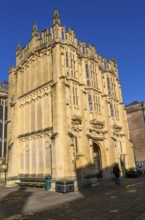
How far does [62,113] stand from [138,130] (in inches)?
910

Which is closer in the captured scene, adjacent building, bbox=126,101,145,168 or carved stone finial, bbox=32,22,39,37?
carved stone finial, bbox=32,22,39,37

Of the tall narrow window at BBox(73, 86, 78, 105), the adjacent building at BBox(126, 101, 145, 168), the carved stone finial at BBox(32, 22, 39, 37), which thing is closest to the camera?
the tall narrow window at BBox(73, 86, 78, 105)

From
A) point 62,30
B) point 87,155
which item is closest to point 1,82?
point 62,30

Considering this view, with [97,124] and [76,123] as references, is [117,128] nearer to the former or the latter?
[97,124]

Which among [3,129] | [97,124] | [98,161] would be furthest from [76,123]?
[3,129]

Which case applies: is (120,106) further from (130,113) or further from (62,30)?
(62,30)

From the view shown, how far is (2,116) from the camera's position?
31312mm

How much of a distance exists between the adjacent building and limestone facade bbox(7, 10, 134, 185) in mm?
9106

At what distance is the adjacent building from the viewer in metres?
36.2

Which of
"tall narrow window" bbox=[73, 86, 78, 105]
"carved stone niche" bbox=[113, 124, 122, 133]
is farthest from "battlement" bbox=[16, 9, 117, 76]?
"carved stone niche" bbox=[113, 124, 122, 133]

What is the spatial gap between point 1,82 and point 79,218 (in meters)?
32.5

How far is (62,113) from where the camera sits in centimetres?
1909

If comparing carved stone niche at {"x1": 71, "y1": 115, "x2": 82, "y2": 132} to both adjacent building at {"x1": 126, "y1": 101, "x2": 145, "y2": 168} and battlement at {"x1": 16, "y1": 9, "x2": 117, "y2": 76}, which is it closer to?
battlement at {"x1": 16, "y1": 9, "x2": 117, "y2": 76}

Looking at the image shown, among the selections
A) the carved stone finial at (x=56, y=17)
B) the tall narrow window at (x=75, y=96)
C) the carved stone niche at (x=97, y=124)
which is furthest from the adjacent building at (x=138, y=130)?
the carved stone finial at (x=56, y=17)
